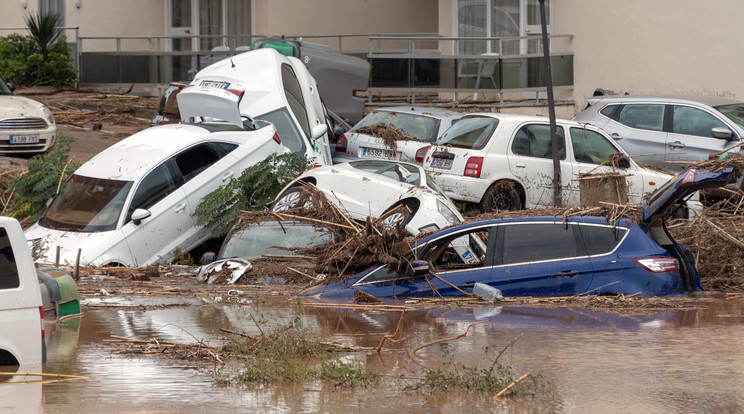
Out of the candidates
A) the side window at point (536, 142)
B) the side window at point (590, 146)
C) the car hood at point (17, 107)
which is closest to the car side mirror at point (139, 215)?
the side window at point (536, 142)

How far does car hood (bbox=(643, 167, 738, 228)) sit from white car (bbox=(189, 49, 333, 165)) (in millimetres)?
6711

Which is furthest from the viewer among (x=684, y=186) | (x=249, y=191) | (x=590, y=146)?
(x=590, y=146)

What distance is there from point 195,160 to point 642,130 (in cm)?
759

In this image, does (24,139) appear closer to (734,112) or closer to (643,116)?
(643,116)

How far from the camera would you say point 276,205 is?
1344 cm

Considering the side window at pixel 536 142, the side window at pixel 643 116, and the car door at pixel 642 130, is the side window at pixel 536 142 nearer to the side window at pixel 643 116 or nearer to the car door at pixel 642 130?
the car door at pixel 642 130

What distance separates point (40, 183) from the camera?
1503 cm

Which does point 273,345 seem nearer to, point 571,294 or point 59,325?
point 59,325

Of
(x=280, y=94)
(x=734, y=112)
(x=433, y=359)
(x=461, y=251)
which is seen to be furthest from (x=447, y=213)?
(x=734, y=112)

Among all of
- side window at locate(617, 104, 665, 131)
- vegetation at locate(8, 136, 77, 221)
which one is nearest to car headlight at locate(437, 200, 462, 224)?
vegetation at locate(8, 136, 77, 221)

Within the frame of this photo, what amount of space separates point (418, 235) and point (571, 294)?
1.91 m

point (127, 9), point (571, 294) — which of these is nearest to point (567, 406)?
point (571, 294)

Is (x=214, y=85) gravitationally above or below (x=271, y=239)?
above

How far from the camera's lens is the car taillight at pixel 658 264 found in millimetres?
10297
